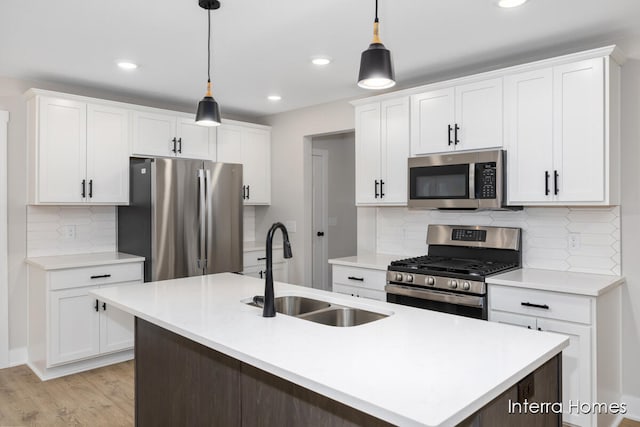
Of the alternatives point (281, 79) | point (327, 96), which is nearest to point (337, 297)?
point (281, 79)

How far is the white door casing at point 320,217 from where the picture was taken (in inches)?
227

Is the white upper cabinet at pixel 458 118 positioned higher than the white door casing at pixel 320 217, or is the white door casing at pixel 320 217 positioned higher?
the white upper cabinet at pixel 458 118

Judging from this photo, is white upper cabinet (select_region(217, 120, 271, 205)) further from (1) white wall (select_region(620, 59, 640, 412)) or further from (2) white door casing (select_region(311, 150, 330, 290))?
(1) white wall (select_region(620, 59, 640, 412))

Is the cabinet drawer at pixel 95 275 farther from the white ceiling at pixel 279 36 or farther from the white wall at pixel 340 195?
the white wall at pixel 340 195

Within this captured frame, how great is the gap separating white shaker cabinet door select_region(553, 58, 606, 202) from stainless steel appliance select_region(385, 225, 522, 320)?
624 millimetres

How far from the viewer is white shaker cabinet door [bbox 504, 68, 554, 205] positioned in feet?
9.69

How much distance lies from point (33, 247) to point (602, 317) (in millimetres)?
4345

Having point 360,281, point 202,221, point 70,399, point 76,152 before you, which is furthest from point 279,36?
point 70,399

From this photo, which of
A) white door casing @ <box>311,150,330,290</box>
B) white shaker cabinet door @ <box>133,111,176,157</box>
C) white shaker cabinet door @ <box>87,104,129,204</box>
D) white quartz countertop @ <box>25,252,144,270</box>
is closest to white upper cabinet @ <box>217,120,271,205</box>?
white shaker cabinet door @ <box>133,111,176,157</box>

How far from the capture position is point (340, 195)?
6.12m

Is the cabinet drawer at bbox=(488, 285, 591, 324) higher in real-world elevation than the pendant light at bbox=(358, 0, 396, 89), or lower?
lower

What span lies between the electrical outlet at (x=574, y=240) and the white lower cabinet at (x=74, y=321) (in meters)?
3.40

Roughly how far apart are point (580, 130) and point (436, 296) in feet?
4.64

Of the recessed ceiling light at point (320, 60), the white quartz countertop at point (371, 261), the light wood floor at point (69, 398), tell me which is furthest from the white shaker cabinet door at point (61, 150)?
the white quartz countertop at point (371, 261)
